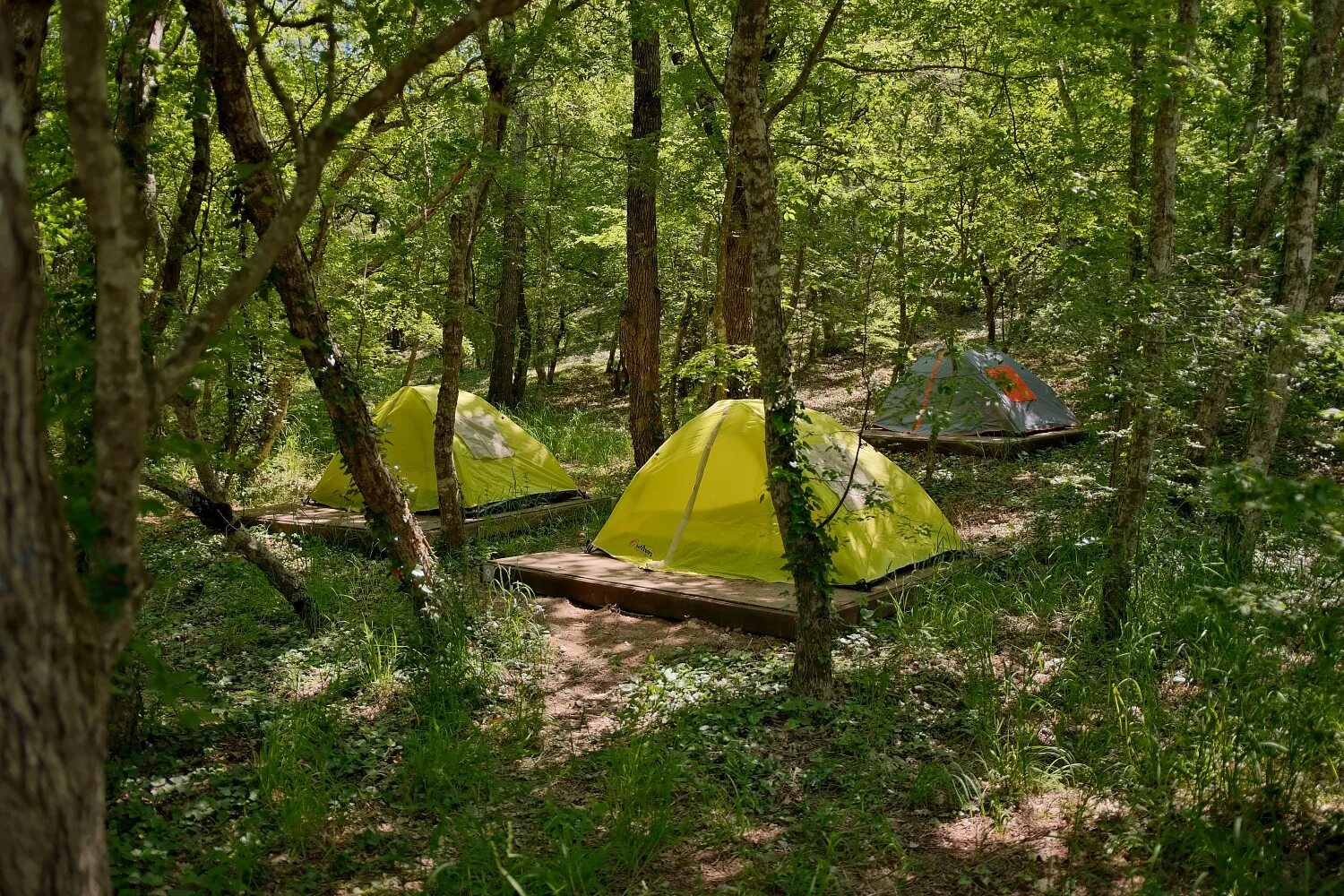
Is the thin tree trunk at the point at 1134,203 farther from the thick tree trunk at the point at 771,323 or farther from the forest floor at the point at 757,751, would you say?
the thick tree trunk at the point at 771,323

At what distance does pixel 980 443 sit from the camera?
11.1 metres

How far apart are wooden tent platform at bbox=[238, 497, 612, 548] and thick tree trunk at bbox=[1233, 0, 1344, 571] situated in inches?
221

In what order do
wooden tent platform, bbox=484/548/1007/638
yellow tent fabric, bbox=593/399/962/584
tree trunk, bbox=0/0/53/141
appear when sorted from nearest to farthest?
tree trunk, bbox=0/0/53/141 → wooden tent platform, bbox=484/548/1007/638 → yellow tent fabric, bbox=593/399/962/584

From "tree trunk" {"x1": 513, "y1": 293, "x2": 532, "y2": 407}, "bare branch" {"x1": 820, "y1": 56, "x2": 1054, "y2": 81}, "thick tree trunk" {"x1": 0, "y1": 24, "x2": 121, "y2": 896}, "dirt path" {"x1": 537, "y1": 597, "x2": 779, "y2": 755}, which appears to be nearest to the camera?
"thick tree trunk" {"x1": 0, "y1": 24, "x2": 121, "y2": 896}

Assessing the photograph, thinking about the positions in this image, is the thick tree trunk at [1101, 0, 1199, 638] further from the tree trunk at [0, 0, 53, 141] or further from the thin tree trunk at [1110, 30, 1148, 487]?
the tree trunk at [0, 0, 53, 141]

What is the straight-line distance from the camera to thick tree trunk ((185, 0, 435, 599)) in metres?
4.52

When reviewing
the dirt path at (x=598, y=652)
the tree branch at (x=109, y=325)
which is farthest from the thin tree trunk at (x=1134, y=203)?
the tree branch at (x=109, y=325)

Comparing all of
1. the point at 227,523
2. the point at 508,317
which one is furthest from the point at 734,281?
the point at 508,317

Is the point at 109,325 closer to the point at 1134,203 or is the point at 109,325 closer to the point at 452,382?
the point at 452,382

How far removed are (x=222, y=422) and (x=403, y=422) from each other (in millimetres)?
1995

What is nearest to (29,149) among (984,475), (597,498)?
(597,498)

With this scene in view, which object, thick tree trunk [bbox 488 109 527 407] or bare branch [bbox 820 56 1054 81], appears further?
thick tree trunk [bbox 488 109 527 407]

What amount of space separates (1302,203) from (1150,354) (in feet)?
5.25

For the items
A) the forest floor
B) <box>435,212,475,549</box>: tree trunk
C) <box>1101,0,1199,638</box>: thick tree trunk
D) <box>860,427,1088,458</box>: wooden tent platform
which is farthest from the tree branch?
<box>860,427,1088,458</box>: wooden tent platform
